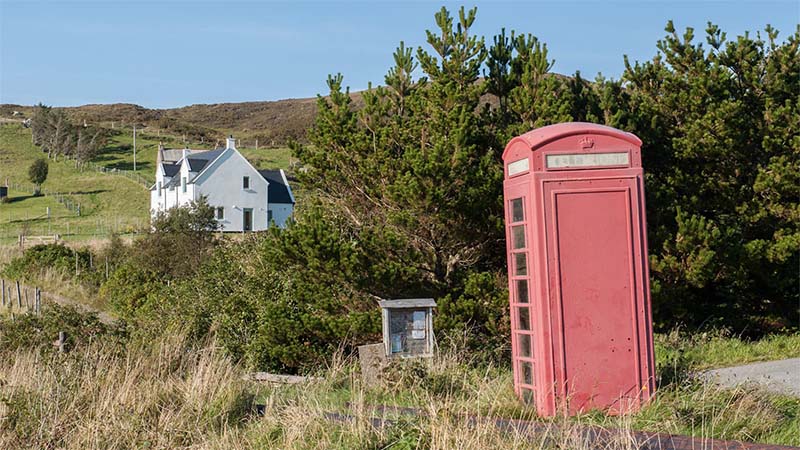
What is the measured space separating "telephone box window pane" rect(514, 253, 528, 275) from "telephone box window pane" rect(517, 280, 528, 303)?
0.10 meters

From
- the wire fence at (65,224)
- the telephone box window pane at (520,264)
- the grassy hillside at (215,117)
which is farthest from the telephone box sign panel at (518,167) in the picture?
the grassy hillside at (215,117)

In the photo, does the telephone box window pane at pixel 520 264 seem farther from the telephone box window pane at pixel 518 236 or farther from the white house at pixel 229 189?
the white house at pixel 229 189

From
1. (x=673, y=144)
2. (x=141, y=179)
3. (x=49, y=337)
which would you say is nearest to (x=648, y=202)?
(x=673, y=144)

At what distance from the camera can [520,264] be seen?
8.12 meters

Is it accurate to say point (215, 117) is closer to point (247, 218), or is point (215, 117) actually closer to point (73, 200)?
point (73, 200)

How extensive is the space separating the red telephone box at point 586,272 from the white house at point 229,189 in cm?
4611

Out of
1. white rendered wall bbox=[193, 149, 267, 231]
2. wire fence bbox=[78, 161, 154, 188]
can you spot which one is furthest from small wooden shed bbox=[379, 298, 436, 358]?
wire fence bbox=[78, 161, 154, 188]

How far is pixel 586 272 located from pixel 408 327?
149 inches

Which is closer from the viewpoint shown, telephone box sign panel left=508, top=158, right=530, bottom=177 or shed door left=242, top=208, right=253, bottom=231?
telephone box sign panel left=508, top=158, right=530, bottom=177

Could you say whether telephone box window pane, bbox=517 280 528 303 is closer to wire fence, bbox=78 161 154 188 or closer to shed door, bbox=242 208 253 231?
shed door, bbox=242 208 253 231

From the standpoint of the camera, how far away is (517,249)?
8.15 meters

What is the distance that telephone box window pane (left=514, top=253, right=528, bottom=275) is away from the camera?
7988 mm

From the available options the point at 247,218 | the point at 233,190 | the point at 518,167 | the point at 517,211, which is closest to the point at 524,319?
the point at 517,211

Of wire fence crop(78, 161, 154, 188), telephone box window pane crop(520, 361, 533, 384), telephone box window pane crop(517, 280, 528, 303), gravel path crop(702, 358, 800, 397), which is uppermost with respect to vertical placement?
wire fence crop(78, 161, 154, 188)
